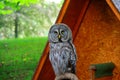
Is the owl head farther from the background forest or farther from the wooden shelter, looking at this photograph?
the background forest

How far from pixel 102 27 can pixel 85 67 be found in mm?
914

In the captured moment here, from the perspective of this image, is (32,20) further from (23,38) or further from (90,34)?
(90,34)

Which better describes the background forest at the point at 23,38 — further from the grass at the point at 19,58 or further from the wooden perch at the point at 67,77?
the wooden perch at the point at 67,77

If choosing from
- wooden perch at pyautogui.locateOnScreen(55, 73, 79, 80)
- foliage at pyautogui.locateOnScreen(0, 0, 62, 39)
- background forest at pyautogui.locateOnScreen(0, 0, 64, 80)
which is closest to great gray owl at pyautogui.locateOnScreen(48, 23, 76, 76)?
wooden perch at pyautogui.locateOnScreen(55, 73, 79, 80)

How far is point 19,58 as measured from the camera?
1384cm

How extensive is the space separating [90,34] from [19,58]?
7047mm

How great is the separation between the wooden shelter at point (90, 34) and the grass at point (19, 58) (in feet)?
15.2

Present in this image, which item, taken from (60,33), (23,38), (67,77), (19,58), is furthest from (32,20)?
(67,77)

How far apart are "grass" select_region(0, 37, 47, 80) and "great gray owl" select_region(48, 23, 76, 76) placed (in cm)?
640

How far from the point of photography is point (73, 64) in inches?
197

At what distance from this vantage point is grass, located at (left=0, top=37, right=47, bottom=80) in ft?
39.0

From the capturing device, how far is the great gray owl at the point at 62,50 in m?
5.03

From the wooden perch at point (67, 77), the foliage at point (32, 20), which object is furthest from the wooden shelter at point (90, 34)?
the foliage at point (32, 20)

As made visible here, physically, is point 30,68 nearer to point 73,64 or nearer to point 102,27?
point 102,27
